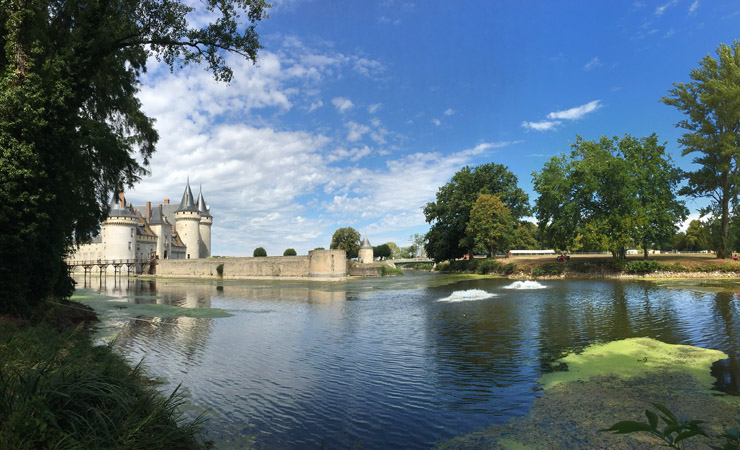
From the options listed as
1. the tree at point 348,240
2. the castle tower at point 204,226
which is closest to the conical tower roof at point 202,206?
the castle tower at point 204,226

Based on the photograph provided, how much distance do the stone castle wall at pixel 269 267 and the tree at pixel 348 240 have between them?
1065 inches

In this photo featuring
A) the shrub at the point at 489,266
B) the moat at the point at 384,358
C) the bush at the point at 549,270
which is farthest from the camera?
the shrub at the point at 489,266

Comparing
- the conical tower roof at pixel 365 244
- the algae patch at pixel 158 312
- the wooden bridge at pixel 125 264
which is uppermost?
the conical tower roof at pixel 365 244

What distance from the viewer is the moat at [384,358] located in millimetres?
5668

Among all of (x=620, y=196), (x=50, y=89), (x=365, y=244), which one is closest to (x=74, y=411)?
(x=50, y=89)

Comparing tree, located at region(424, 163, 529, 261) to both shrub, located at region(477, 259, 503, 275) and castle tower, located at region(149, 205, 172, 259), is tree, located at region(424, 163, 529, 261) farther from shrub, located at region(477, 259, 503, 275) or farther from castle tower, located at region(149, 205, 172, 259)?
castle tower, located at region(149, 205, 172, 259)

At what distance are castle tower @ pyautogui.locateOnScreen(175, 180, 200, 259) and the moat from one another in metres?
63.7

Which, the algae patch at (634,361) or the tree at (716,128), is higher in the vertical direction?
the tree at (716,128)

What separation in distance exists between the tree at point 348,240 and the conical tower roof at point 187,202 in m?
28.1

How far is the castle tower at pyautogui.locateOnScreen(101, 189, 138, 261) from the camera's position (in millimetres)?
64312

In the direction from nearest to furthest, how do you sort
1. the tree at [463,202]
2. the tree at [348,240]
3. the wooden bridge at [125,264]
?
the tree at [463,202] < the wooden bridge at [125,264] < the tree at [348,240]

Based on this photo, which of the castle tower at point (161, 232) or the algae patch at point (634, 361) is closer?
the algae patch at point (634, 361)

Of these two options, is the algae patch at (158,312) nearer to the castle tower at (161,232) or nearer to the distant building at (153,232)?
the distant building at (153,232)

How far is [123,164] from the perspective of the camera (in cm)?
1513
